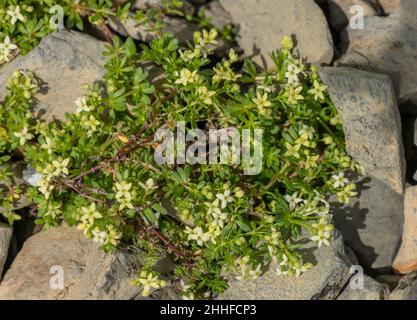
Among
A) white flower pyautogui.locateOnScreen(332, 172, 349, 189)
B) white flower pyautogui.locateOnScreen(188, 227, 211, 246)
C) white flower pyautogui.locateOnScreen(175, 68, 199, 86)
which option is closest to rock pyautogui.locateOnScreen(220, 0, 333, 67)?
white flower pyautogui.locateOnScreen(175, 68, 199, 86)

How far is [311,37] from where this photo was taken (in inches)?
267

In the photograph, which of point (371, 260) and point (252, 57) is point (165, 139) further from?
point (371, 260)

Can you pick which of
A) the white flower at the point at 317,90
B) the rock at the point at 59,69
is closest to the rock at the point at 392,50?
the white flower at the point at 317,90

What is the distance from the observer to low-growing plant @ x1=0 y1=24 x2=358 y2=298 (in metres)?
5.91

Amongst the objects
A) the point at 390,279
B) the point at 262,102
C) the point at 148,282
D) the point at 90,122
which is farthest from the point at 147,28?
the point at 390,279

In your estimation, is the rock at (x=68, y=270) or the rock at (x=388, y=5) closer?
the rock at (x=68, y=270)

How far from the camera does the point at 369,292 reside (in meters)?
6.04

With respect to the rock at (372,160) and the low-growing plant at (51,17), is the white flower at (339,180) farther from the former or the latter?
the low-growing plant at (51,17)

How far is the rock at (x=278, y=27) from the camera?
22.2ft

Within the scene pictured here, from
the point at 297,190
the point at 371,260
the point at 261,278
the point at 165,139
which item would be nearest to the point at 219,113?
the point at 165,139

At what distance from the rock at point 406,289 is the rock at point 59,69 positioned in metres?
3.41

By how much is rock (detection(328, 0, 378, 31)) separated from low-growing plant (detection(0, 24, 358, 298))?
3.54 feet

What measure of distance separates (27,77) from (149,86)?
45.6 inches

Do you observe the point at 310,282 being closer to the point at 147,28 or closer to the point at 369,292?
the point at 369,292
